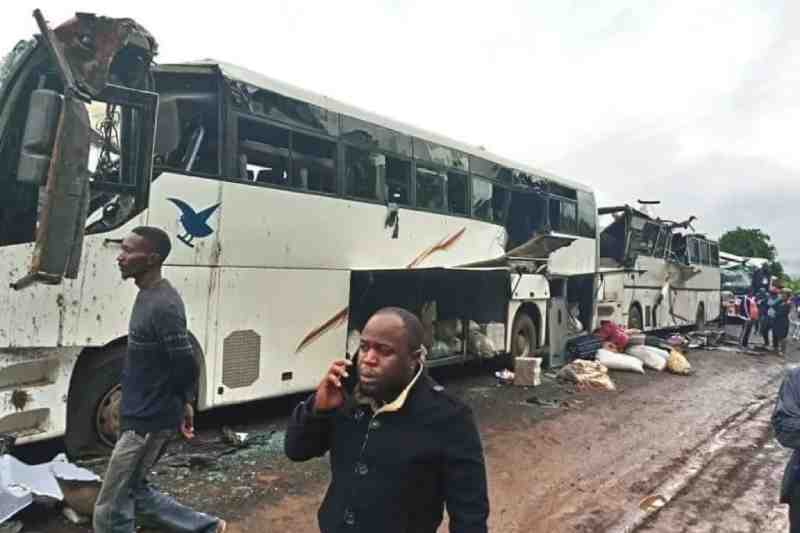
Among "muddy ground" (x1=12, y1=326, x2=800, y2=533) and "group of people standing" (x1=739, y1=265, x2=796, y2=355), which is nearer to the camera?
"muddy ground" (x1=12, y1=326, x2=800, y2=533)

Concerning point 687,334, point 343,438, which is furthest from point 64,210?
point 687,334

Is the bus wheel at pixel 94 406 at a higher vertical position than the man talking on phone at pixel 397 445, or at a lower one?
lower

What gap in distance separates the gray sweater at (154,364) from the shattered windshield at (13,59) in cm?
261

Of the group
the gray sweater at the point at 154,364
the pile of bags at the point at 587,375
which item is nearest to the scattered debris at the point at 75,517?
the gray sweater at the point at 154,364

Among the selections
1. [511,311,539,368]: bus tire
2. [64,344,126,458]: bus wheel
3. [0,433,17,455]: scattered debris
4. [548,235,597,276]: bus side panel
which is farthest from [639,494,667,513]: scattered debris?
[548,235,597,276]: bus side panel

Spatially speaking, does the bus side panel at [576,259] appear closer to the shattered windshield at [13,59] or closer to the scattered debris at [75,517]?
the shattered windshield at [13,59]

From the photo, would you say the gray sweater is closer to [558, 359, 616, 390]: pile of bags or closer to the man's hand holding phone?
the man's hand holding phone

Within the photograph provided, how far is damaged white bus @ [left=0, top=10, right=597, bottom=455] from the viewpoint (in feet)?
14.9

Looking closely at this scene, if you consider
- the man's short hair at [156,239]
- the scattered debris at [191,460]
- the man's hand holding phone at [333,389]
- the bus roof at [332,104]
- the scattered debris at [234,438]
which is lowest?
the scattered debris at [191,460]

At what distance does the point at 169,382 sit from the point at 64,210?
1.87m

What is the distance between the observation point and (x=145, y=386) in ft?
10.6

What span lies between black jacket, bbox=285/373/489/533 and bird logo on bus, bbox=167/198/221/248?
4.21 m

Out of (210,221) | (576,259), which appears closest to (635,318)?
(576,259)

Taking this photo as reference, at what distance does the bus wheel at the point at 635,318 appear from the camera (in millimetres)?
16172
